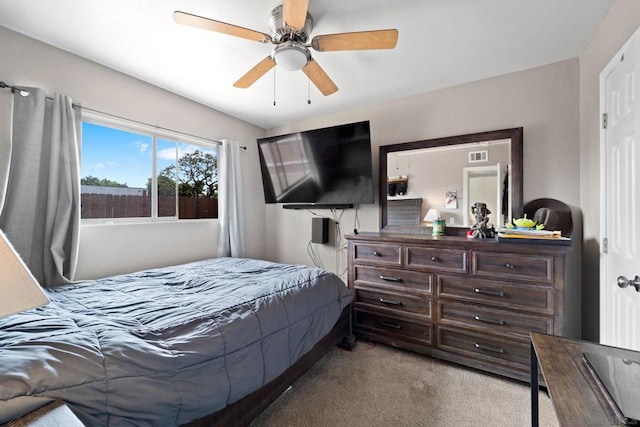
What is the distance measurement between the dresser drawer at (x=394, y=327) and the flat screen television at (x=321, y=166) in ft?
3.76

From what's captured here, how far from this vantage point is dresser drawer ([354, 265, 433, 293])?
2.23 m

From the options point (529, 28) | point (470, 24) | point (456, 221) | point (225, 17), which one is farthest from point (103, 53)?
point (456, 221)

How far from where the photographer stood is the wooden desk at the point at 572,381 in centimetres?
62

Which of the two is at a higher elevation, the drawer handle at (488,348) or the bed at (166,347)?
the bed at (166,347)

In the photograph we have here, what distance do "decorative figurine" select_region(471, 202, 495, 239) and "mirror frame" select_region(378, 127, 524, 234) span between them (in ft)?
0.68

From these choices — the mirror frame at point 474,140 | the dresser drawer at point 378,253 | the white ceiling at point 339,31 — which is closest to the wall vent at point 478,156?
the mirror frame at point 474,140

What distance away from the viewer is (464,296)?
2.08 metres

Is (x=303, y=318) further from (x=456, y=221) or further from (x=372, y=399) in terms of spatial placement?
(x=456, y=221)

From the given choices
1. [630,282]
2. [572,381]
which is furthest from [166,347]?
[630,282]

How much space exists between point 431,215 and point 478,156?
0.68 m

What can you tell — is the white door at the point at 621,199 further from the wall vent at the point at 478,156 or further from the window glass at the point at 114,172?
Result: the window glass at the point at 114,172

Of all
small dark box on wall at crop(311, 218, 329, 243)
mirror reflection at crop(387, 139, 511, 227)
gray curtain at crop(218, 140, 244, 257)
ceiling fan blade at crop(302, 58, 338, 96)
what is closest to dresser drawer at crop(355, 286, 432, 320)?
mirror reflection at crop(387, 139, 511, 227)

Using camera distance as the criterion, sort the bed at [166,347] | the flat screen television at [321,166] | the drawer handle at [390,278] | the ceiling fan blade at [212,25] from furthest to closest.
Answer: the flat screen television at [321,166] < the drawer handle at [390,278] < the ceiling fan blade at [212,25] < the bed at [166,347]

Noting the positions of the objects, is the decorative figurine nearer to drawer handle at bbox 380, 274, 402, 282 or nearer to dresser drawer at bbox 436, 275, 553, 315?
dresser drawer at bbox 436, 275, 553, 315
